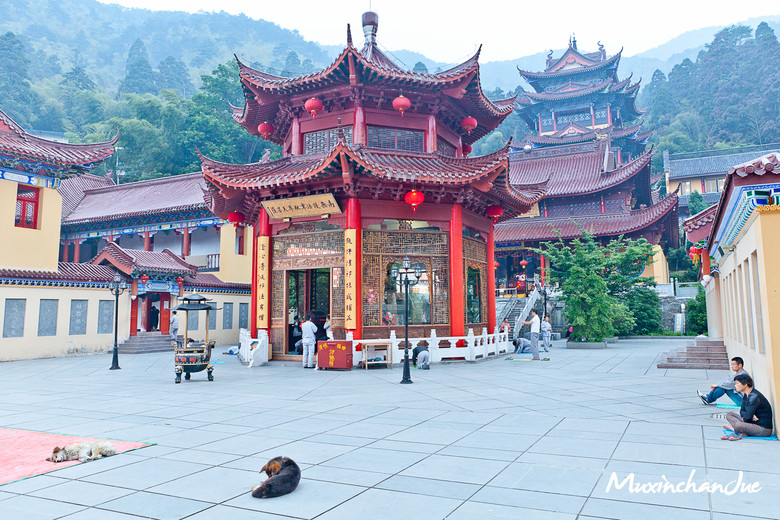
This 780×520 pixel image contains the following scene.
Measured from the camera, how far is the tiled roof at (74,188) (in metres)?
38.5

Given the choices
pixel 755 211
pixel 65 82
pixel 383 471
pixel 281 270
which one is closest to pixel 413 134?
pixel 281 270

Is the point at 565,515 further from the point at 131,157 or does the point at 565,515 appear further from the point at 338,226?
the point at 131,157

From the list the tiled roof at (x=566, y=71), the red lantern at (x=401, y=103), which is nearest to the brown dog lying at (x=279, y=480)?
the red lantern at (x=401, y=103)

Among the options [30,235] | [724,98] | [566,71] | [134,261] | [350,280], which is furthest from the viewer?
[724,98]

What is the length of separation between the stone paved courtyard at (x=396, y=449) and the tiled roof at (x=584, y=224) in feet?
71.5

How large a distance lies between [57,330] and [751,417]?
74.8 feet

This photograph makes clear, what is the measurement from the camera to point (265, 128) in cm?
2002

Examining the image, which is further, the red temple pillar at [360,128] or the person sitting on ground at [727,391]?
the red temple pillar at [360,128]

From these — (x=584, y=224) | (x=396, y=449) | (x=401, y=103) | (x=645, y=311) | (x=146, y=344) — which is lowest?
(x=396, y=449)

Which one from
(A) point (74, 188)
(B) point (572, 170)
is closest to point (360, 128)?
(B) point (572, 170)

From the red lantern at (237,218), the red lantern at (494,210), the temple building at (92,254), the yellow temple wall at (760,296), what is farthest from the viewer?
the temple building at (92,254)

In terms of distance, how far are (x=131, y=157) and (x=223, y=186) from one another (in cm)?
4465

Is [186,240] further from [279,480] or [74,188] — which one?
[279,480]

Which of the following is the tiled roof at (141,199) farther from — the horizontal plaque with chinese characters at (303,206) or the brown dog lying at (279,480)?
the brown dog lying at (279,480)
